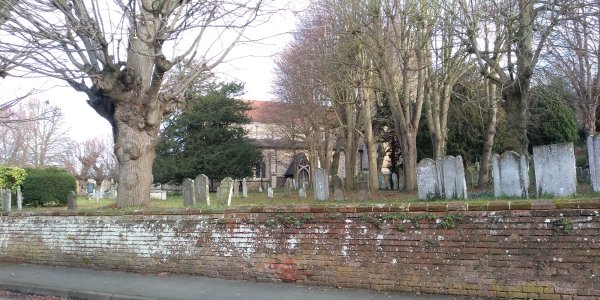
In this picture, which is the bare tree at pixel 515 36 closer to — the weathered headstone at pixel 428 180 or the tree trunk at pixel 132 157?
the weathered headstone at pixel 428 180

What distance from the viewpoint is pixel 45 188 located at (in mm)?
23078

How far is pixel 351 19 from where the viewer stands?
20281 mm

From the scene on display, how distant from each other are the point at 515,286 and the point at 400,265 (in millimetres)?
1564

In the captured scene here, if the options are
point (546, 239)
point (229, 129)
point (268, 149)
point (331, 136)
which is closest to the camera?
point (546, 239)

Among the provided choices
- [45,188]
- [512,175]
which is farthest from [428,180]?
[45,188]

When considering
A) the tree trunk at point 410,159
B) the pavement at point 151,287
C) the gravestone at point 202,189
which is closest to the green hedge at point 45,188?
the gravestone at point 202,189

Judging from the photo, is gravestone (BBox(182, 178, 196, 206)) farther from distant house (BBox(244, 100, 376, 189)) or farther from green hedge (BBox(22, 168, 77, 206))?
distant house (BBox(244, 100, 376, 189))

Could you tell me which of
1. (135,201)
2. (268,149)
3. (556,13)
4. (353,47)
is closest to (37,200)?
(135,201)

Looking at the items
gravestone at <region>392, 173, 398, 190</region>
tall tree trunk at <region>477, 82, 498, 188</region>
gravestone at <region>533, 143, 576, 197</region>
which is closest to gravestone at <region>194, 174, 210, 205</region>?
gravestone at <region>533, 143, 576, 197</region>

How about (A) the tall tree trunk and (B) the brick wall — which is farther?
(A) the tall tree trunk

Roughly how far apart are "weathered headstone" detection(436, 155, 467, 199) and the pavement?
19.2 ft

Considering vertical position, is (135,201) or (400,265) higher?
(135,201)

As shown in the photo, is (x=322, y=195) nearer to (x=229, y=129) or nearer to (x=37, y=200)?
(x=37, y=200)

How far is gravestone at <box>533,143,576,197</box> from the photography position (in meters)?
10.6
